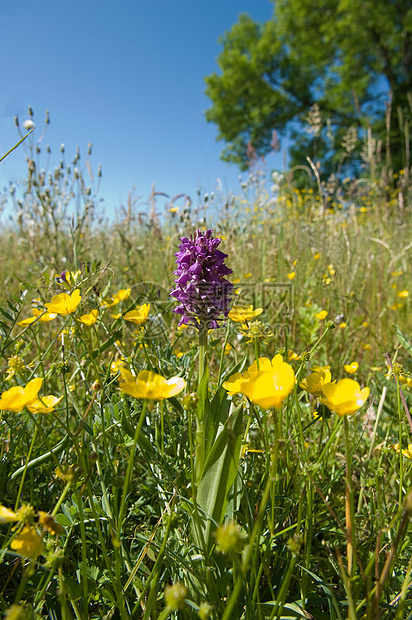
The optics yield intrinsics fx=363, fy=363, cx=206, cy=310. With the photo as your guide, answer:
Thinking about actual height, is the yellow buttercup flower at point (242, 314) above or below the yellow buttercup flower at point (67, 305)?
below

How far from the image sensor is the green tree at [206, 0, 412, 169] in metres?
13.2

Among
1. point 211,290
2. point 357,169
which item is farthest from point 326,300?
point 357,169

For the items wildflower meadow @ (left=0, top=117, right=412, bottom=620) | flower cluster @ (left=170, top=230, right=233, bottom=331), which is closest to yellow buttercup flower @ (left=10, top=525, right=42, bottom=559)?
wildflower meadow @ (left=0, top=117, right=412, bottom=620)

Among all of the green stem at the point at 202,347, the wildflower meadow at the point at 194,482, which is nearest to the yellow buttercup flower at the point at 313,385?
the wildflower meadow at the point at 194,482

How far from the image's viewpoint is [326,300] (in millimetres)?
2029

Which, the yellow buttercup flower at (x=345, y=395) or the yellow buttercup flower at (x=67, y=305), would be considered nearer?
the yellow buttercup flower at (x=345, y=395)

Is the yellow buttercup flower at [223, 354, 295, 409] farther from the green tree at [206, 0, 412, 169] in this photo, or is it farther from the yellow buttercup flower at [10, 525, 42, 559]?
the green tree at [206, 0, 412, 169]

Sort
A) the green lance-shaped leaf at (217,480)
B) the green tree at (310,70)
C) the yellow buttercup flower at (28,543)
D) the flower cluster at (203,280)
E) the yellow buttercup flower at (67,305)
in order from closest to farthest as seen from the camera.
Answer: the yellow buttercup flower at (28,543) < the green lance-shaped leaf at (217,480) < the yellow buttercup flower at (67,305) < the flower cluster at (203,280) < the green tree at (310,70)

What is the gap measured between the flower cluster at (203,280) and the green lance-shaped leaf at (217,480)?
295 mm

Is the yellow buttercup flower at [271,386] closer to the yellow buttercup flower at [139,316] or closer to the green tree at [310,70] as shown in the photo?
the yellow buttercup flower at [139,316]

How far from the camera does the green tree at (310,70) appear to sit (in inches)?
520

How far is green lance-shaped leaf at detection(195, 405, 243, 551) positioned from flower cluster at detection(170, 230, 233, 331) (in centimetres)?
29

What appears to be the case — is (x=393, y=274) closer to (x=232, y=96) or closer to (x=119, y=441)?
(x=119, y=441)

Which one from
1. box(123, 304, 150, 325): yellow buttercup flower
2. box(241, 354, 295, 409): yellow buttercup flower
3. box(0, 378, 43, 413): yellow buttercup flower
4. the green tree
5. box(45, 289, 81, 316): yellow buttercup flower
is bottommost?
box(0, 378, 43, 413): yellow buttercup flower
